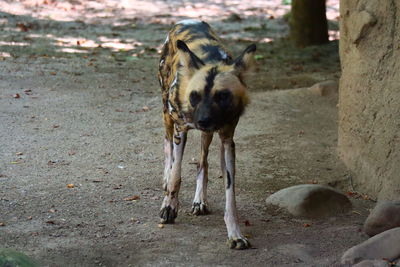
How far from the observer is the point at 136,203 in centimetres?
511

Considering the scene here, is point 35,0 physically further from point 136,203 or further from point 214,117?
point 214,117

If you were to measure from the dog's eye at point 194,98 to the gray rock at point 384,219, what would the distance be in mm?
1404

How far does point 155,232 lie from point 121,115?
3.05 meters

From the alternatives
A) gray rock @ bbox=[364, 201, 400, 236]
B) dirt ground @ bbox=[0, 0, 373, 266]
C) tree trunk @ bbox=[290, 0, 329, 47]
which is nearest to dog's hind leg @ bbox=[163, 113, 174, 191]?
dirt ground @ bbox=[0, 0, 373, 266]

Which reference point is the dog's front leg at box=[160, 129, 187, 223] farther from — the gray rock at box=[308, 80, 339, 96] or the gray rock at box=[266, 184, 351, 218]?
the gray rock at box=[308, 80, 339, 96]

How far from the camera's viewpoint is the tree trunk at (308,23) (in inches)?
429

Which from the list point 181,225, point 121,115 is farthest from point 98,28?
point 181,225

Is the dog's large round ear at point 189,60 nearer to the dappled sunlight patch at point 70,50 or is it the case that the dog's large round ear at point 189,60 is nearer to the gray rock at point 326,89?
the gray rock at point 326,89

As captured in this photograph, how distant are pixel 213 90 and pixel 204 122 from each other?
8.0 inches

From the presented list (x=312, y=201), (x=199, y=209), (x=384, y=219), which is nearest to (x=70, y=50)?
(x=199, y=209)

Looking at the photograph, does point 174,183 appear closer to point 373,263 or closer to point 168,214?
point 168,214

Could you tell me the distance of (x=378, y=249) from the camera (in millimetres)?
3898

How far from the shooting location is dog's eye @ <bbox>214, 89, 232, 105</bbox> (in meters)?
4.11

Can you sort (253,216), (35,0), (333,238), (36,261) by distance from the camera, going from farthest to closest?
(35,0) < (253,216) < (333,238) < (36,261)
